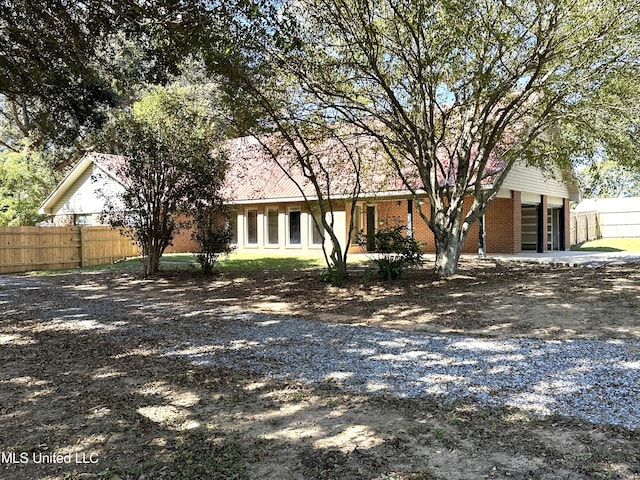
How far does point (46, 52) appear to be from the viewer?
809 centimetres

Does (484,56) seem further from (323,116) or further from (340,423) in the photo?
(340,423)

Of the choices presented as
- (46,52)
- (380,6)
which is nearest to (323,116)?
(380,6)

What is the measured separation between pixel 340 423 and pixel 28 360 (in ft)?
12.6

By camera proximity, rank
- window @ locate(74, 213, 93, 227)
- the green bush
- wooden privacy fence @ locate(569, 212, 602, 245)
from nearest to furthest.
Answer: the green bush → window @ locate(74, 213, 93, 227) → wooden privacy fence @ locate(569, 212, 602, 245)

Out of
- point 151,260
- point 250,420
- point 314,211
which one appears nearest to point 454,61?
point 250,420

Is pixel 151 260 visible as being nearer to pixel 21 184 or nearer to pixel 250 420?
pixel 250 420

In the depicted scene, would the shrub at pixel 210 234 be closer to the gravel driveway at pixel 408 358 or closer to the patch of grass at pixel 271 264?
the patch of grass at pixel 271 264

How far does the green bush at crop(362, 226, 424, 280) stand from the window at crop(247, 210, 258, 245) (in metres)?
13.0

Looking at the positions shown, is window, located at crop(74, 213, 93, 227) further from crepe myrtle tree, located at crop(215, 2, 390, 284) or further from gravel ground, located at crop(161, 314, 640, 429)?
gravel ground, located at crop(161, 314, 640, 429)

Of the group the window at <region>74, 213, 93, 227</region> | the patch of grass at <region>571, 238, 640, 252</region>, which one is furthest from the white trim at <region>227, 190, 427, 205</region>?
the patch of grass at <region>571, 238, 640, 252</region>

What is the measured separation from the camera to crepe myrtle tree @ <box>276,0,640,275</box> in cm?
924

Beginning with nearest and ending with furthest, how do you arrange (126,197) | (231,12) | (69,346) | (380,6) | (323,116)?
(69,346)
(231,12)
(380,6)
(323,116)
(126,197)

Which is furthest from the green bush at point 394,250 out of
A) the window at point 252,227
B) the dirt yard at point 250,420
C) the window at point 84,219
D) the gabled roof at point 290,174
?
the window at point 84,219

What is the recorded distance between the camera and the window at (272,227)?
77.6 feet
